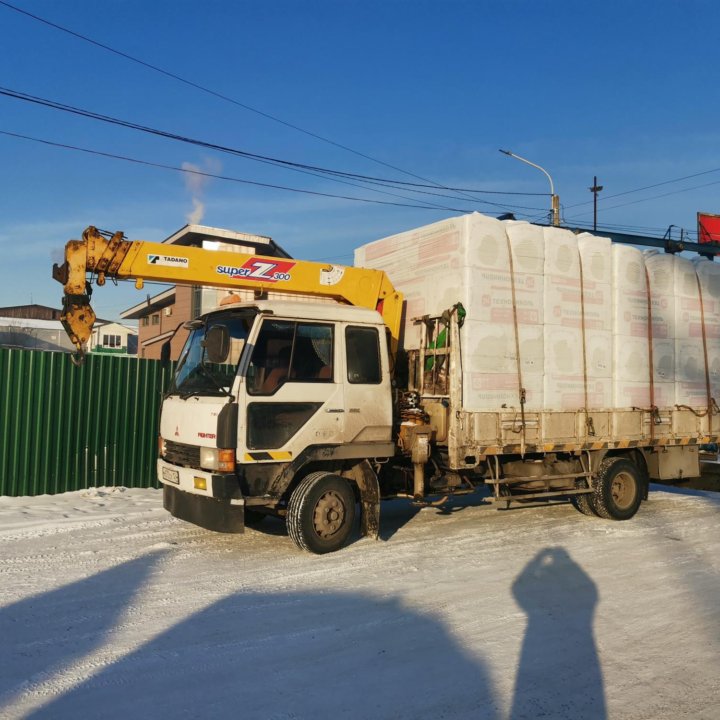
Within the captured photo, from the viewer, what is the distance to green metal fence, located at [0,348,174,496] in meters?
10.3

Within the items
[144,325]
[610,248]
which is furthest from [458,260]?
[144,325]

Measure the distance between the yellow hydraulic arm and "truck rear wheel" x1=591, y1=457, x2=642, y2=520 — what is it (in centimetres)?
344

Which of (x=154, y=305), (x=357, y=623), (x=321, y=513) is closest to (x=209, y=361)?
(x=321, y=513)

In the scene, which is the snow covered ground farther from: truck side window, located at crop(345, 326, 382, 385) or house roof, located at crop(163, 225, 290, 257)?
house roof, located at crop(163, 225, 290, 257)

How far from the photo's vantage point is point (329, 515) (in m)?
7.34

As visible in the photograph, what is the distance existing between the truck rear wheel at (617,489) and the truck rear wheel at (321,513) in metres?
3.85

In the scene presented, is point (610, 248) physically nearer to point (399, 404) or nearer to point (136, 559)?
point (399, 404)

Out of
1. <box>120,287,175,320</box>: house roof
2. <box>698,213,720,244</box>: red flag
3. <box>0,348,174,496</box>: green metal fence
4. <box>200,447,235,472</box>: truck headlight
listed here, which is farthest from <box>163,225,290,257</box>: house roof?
<box>698,213,720,244</box>: red flag

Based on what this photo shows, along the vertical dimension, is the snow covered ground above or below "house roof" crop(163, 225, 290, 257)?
below

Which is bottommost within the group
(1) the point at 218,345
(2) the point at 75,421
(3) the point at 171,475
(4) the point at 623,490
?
(4) the point at 623,490

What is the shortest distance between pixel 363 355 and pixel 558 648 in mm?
3833

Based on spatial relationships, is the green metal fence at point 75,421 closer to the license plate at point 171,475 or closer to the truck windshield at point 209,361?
the truck windshield at point 209,361

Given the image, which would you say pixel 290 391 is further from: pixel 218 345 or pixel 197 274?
pixel 197 274

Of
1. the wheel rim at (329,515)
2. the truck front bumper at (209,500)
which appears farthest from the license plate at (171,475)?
the wheel rim at (329,515)
